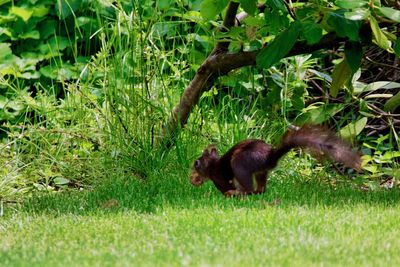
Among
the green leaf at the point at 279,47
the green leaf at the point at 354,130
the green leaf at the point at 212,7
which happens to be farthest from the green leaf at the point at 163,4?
the green leaf at the point at 354,130

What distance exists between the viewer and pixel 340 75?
588 centimetres

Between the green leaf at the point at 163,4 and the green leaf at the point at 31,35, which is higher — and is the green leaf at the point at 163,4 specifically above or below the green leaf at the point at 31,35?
above

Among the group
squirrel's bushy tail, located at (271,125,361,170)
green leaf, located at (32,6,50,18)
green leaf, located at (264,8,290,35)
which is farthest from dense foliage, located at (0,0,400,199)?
green leaf, located at (32,6,50,18)

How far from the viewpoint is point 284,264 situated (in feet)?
11.0

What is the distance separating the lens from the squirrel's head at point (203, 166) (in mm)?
5574

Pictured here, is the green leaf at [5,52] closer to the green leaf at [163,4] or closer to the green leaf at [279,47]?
the green leaf at [163,4]

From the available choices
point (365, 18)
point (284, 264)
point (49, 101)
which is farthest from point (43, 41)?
point (284, 264)

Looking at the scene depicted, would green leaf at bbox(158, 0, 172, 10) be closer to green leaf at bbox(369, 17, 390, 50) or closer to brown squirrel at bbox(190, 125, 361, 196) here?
brown squirrel at bbox(190, 125, 361, 196)

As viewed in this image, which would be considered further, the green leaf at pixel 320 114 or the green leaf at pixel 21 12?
the green leaf at pixel 21 12

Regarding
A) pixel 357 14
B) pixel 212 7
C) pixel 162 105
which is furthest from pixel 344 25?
pixel 162 105

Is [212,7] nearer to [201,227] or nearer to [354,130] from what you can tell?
[354,130]

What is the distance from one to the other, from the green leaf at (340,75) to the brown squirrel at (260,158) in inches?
24.8

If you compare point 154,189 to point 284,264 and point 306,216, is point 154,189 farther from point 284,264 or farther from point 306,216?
point 284,264

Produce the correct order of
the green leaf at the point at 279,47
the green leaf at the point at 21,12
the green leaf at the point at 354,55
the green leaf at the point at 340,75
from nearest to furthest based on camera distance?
the green leaf at the point at 279,47 → the green leaf at the point at 354,55 → the green leaf at the point at 340,75 → the green leaf at the point at 21,12
